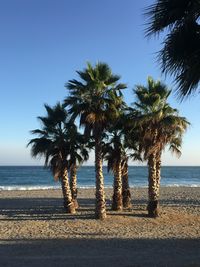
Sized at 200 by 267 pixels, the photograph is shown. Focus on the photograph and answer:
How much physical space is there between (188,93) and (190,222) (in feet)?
45.8

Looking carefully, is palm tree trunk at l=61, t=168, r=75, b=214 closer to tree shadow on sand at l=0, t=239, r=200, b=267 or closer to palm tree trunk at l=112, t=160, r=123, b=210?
palm tree trunk at l=112, t=160, r=123, b=210

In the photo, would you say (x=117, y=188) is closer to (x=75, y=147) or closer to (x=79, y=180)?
(x=75, y=147)

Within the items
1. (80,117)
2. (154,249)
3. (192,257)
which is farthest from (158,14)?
(80,117)

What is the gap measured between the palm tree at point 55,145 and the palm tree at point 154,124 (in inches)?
154

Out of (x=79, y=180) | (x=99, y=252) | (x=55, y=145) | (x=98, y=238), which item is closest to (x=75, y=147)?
(x=55, y=145)

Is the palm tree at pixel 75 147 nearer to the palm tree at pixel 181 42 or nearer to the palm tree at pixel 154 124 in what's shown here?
the palm tree at pixel 154 124

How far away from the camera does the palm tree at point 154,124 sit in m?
19.2

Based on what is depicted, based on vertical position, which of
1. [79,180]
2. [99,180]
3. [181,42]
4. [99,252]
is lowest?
[99,252]

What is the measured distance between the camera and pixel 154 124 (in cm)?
1947

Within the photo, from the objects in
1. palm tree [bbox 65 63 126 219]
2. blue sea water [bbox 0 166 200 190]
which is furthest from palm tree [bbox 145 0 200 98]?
blue sea water [bbox 0 166 200 190]

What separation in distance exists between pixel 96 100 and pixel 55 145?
11.5 feet

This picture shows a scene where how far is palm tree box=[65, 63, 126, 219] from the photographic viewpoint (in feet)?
62.5

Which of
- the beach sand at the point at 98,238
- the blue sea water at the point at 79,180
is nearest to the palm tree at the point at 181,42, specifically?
the beach sand at the point at 98,238

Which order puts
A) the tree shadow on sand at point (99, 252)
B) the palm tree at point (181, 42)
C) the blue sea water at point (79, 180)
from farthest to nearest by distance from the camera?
the blue sea water at point (79, 180)
the tree shadow on sand at point (99, 252)
the palm tree at point (181, 42)
